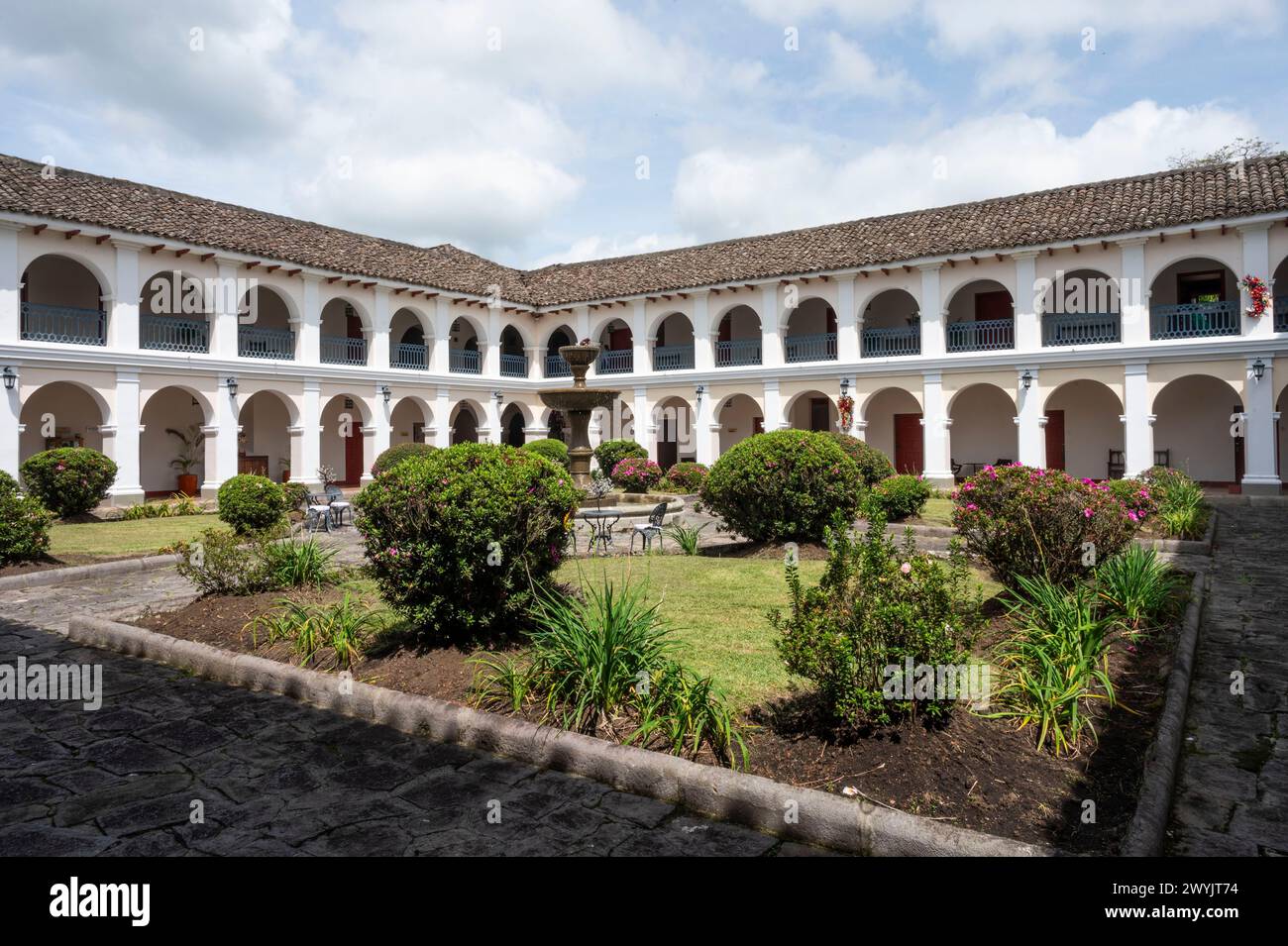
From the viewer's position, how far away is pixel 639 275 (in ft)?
84.9

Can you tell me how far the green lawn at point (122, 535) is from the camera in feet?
36.6

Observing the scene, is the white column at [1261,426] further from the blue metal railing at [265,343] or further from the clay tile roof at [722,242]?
the blue metal railing at [265,343]

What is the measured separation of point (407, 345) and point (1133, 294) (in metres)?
18.6

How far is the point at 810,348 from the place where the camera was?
77.7ft

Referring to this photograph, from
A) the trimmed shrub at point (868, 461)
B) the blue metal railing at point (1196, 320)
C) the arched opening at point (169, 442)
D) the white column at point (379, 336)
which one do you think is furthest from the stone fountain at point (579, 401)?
the blue metal railing at point (1196, 320)

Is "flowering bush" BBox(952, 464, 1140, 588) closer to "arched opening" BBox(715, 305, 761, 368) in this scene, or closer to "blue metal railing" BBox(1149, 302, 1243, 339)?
"blue metal railing" BBox(1149, 302, 1243, 339)

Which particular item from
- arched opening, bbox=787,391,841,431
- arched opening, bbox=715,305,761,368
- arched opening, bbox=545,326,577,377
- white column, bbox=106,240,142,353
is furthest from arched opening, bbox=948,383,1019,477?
white column, bbox=106,240,142,353

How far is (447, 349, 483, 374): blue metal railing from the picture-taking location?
84.7 ft

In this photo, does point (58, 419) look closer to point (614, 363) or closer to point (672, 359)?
point (614, 363)

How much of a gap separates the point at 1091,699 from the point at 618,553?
258 inches

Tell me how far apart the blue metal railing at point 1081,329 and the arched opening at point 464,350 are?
16.5 meters

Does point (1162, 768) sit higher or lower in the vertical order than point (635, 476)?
lower

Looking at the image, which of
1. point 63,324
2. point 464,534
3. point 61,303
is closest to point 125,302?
point 63,324

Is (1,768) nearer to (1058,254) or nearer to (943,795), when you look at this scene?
(943,795)
